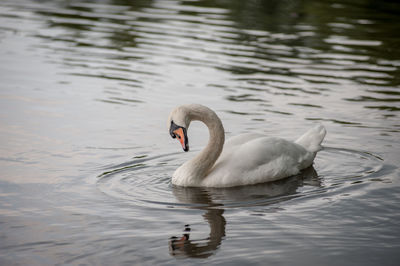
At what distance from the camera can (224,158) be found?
31.9 ft

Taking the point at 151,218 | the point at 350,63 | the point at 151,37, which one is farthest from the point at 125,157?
the point at 151,37

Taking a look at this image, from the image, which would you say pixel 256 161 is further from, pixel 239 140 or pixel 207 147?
pixel 207 147

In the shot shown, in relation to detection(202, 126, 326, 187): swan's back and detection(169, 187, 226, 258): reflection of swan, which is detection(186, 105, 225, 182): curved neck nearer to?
detection(202, 126, 326, 187): swan's back

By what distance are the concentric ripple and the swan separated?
4.9 inches

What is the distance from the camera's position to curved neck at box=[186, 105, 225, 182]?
9508 millimetres

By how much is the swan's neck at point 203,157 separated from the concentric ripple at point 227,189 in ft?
0.51

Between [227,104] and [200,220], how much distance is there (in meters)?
6.55

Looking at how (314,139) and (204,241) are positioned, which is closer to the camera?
(204,241)

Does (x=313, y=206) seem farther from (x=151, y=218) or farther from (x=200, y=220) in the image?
(x=151, y=218)

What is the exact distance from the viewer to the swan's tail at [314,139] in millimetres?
10578

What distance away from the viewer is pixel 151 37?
73.8 ft

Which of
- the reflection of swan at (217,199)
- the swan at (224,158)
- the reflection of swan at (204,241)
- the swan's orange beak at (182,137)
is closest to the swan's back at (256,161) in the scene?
the swan at (224,158)

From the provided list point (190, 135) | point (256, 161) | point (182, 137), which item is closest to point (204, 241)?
point (182, 137)

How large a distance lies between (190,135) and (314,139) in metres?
2.49
